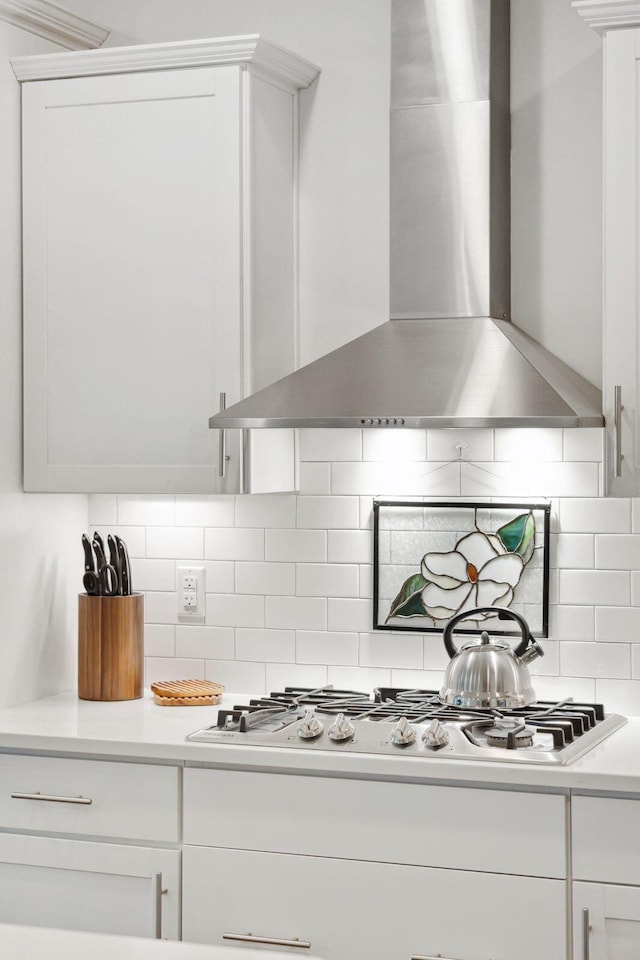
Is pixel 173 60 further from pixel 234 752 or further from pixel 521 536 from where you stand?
pixel 234 752

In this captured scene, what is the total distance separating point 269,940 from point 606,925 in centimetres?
69

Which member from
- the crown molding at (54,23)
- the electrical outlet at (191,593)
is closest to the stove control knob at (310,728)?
the electrical outlet at (191,593)

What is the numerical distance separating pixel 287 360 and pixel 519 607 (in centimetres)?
85

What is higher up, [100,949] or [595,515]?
[595,515]

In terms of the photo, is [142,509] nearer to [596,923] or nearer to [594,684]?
[594,684]

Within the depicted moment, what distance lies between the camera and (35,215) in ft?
9.93

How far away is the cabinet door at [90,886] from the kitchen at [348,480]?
1.54ft

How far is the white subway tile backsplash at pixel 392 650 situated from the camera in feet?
10.1

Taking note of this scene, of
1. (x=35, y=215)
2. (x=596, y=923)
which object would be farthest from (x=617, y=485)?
(x=35, y=215)

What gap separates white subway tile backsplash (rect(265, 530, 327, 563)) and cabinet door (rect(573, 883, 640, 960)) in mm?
1133

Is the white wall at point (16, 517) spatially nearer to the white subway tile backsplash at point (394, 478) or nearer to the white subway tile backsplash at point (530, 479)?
the white subway tile backsplash at point (394, 478)

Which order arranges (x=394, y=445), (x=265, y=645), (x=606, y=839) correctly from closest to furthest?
(x=606, y=839)
(x=394, y=445)
(x=265, y=645)

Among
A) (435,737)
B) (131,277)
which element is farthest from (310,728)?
(131,277)

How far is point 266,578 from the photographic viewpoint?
3205 mm
